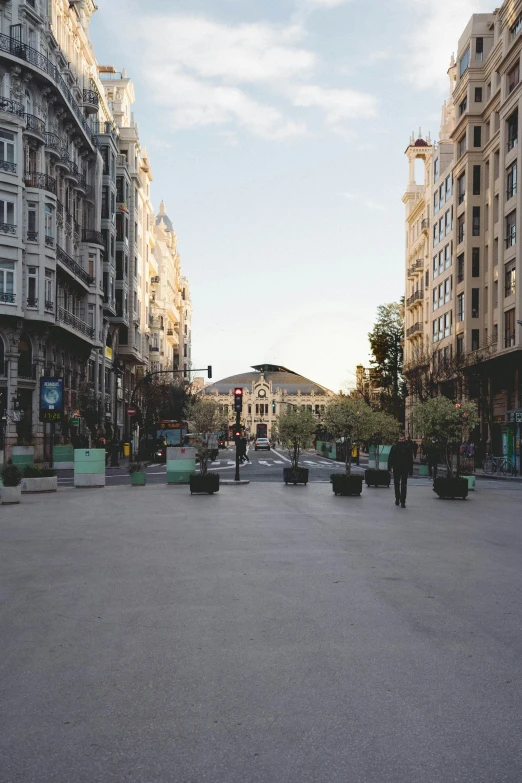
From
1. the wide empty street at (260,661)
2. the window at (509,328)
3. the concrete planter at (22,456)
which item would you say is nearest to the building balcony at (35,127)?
the concrete planter at (22,456)

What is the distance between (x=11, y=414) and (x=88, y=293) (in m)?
14.3

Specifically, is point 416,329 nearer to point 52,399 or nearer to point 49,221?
point 49,221

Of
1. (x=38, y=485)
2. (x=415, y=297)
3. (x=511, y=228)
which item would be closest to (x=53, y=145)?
(x=38, y=485)

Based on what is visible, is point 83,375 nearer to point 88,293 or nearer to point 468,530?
point 88,293

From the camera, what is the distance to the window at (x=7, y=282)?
36.1m

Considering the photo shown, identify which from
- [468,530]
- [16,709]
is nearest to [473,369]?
[468,530]

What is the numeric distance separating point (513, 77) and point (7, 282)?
1129 inches

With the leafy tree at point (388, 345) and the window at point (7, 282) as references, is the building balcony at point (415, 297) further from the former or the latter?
the window at point (7, 282)

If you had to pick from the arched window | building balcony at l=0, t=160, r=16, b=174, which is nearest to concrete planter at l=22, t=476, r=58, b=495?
the arched window

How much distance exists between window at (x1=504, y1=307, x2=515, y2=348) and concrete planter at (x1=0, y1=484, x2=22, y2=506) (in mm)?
28142

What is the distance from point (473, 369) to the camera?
46219mm

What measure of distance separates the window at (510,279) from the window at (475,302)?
22.4 feet

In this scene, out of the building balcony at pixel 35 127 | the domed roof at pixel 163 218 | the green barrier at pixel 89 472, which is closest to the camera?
the green barrier at pixel 89 472

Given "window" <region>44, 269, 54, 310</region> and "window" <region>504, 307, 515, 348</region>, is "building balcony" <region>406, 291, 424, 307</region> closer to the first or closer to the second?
"window" <region>504, 307, 515, 348</region>
